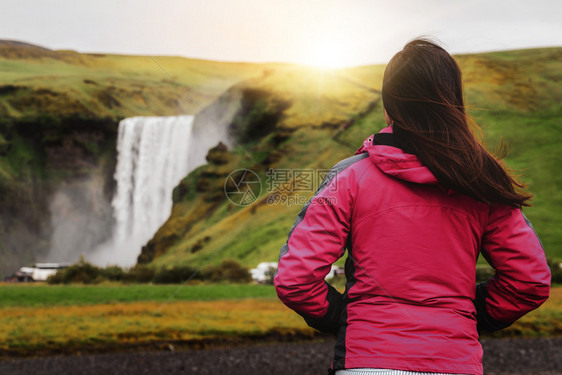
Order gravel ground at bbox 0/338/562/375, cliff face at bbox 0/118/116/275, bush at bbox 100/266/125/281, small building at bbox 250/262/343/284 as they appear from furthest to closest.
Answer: cliff face at bbox 0/118/116/275
bush at bbox 100/266/125/281
small building at bbox 250/262/343/284
gravel ground at bbox 0/338/562/375

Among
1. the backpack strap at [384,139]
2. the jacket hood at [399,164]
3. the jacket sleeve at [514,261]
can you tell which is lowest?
the jacket sleeve at [514,261]

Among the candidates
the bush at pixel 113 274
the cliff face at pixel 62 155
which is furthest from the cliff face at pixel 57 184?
the bush at pixel 113 274

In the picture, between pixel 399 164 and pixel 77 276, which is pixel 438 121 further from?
pixel 77 276

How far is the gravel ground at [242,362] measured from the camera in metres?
11.5

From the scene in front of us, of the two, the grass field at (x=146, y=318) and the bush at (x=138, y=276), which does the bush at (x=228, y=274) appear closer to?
the grass field at (x=146, y=318)

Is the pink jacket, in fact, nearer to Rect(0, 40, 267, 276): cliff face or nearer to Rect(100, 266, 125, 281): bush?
Rect(100, 266, 125, 281): bush

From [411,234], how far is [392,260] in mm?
109

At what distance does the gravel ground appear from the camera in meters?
11.5

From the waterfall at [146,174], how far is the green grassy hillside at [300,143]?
10.3 ft

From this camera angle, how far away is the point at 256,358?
41.4 ft

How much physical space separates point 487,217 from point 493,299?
0.37 m

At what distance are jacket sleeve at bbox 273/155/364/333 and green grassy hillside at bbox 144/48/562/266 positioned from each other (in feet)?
96.2

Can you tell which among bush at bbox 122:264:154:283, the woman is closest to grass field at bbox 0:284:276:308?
bush at bbox 122:264:154:283

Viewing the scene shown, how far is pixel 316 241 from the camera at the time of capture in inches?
70.6
